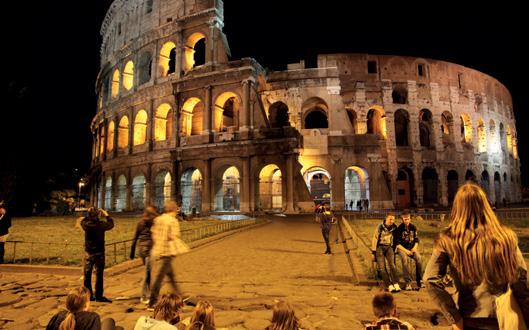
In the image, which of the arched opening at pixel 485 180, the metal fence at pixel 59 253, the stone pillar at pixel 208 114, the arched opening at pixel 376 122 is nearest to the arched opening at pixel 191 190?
the stone pillar at pixel 208 114

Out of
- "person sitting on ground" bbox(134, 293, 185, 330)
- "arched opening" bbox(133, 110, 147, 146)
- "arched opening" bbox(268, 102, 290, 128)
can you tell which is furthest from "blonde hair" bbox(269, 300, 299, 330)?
"arched opening" bbox(133, 110, 147, 146)

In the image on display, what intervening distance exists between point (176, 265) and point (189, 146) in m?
18.9

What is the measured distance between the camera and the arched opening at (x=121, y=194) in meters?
31.3

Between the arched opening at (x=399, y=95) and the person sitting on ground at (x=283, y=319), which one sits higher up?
the arched opening at (x=399, y=95)

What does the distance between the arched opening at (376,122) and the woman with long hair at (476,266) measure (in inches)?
1210

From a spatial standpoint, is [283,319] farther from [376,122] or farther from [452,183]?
[452,183]

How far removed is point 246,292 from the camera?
5.96 meters

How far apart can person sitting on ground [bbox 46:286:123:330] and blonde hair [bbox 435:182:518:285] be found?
9.56ft

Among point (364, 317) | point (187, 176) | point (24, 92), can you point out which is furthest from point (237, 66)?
point (364, 317)

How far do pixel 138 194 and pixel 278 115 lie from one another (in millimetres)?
14810

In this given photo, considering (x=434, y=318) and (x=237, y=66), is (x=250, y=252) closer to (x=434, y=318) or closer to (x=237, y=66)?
(x=434, y=318)

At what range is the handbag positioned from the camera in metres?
1.86

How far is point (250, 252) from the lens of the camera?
32.7 ft

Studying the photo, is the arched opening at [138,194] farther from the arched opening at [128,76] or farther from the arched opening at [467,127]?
the arched opening at [467,127]
